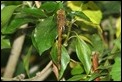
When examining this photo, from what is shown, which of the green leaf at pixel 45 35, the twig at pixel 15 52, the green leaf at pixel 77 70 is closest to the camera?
the green leaf at pixel 45 35

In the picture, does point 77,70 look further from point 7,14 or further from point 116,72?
point 7,14

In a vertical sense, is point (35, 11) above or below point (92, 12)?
above

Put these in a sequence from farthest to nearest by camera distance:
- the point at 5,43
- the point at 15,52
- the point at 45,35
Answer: the point at 15,52
the point at 5,43
the point at 45,35

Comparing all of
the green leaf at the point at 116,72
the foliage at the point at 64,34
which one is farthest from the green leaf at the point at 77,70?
the green leaf at the point at 116,72

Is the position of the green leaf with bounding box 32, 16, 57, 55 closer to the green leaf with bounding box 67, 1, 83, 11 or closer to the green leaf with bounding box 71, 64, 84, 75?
the green leaf with bounding box 71, 64, 84, 75

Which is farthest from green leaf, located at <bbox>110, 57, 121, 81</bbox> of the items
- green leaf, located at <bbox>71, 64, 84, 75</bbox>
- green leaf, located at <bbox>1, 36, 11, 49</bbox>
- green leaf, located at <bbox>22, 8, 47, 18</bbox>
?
green leaf, located at <bbox>1, 36, 11, 49</bbox>

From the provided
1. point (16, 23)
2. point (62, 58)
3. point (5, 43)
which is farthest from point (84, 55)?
point (5, 43)

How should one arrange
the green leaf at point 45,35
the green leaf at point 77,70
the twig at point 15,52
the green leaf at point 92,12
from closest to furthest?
the green leaf at point 45,35 < the green leaf at point 77,70 < the green leaf at point 92,12 < the twig at point 15,52

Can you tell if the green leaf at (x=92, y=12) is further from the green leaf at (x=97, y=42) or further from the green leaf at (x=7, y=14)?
the green leaf at (x=7, y=14)
